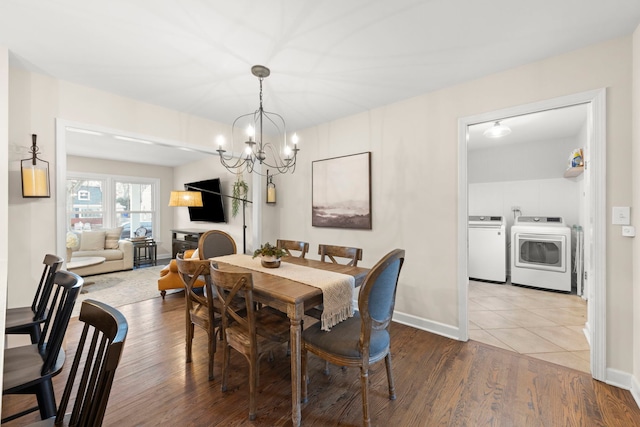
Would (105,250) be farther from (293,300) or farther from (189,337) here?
(293,300)

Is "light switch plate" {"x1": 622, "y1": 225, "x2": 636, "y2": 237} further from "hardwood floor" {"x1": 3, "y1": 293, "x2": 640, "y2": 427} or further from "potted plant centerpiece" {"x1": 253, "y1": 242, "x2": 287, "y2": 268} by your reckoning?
"potted plant centerpiece" {"x1": 253, "y1": 242, "x2": 287, "y2": 268}

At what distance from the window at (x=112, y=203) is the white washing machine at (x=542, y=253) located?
822 centimetres

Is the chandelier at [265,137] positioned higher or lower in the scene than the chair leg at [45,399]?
higher

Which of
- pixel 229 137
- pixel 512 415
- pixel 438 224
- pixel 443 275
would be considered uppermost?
pixel 229 137

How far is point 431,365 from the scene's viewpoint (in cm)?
230

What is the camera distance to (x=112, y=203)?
6.63 metres

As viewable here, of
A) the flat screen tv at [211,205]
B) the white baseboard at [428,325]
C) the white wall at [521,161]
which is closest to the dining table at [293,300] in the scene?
the white baseboard at [428,325]

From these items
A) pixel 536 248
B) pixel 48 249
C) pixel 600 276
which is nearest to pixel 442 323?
pixel 600 276

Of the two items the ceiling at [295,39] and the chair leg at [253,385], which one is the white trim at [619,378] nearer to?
the ceiling at [295,39]

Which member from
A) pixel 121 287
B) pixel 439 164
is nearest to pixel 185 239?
pixel 121 287

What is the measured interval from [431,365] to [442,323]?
2.17ft

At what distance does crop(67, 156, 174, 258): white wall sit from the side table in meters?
0.56

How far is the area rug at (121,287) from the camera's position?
3.90 meters

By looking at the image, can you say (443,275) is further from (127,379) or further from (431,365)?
(127,379)
